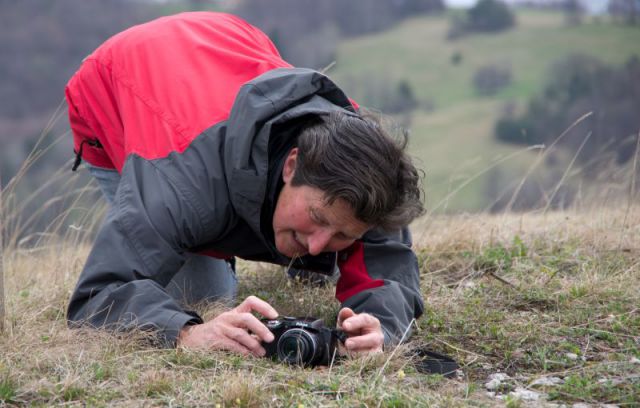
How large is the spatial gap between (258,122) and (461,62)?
238ft

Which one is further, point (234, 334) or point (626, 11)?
point (626, 11)

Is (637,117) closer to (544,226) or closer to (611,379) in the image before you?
(544,226)

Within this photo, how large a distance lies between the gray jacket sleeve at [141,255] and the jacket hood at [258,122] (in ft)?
0.68

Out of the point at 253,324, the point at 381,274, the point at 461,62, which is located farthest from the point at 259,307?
the point at 461,62

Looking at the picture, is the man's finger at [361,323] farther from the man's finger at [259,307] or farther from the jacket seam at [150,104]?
the jacket seam at [150,104]

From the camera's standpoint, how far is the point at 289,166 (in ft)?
10.8

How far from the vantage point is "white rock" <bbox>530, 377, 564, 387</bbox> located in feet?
9.82

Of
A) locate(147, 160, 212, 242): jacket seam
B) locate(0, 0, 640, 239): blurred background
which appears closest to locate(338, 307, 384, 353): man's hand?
locate(147, 160, 212, 242): jacket seam

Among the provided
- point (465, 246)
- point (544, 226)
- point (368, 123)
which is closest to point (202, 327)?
point (368, 123)

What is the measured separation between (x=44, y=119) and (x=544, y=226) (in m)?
57.3

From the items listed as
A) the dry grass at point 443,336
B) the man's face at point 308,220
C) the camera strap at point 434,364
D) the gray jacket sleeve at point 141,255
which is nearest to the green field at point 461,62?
the dry grass at point 443,336

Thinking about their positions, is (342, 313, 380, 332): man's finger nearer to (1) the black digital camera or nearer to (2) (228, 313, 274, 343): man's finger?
(1) the black digital camera

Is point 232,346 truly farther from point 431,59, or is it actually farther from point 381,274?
point 431,59

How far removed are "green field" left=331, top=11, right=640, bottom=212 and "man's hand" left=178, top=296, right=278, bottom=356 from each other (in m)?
43.4
